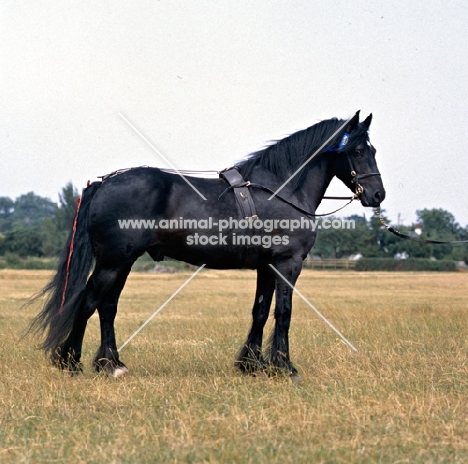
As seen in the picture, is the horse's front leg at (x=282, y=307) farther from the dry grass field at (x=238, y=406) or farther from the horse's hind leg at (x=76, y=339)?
the horse's hind leg at (x=76, y=339)

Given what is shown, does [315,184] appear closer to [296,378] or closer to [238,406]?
[296,378]

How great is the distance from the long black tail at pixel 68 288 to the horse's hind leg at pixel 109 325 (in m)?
0.31

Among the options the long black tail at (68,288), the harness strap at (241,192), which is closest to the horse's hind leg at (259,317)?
the harness strap at (241,192)

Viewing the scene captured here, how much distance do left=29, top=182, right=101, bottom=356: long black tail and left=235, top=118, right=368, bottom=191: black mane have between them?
195cm

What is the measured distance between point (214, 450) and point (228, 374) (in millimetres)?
3147

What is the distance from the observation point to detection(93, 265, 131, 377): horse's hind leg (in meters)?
7.83

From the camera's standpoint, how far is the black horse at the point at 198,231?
7777mm

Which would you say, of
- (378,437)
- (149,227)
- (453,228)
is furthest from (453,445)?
(453,228)

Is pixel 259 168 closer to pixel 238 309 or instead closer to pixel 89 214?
pixel 89 214

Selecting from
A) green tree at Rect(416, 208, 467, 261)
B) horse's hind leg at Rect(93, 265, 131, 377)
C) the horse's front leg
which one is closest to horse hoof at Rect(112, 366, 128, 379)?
horse's hind leg at Rect(93, 265, 131, 377)

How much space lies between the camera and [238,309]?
19.5 m

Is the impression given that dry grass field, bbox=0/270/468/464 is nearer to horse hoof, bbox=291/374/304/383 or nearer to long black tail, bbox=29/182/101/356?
horse hoof, bbox=291/374/304/383

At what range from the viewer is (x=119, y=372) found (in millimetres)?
7793

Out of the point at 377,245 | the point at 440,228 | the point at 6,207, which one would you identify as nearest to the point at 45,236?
the point at 377,245
